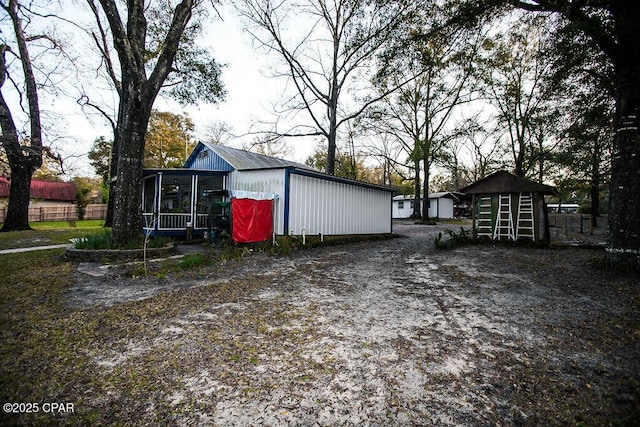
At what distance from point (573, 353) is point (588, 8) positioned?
684 cm

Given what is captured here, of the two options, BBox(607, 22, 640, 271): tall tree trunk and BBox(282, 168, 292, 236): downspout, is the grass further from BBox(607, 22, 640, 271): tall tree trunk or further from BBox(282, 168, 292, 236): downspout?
BBox(607, 22, 640, 271): tall tree trunk

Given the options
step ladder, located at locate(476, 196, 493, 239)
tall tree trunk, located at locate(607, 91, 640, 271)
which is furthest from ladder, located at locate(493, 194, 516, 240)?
tall tree trunk, located at locate(607, 91, 640, 271)

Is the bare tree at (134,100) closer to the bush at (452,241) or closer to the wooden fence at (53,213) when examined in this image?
the bush at (452,241)

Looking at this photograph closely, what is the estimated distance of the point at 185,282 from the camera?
5.17 metres

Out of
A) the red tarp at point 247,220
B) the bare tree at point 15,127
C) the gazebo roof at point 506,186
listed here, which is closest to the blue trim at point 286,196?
the red tarp at point 247,220

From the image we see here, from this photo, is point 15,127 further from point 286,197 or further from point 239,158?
point 286,197

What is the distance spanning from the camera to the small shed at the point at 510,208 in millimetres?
9709

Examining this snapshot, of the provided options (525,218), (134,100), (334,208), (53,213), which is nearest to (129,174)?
(134,100)

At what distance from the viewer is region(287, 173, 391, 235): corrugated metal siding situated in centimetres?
1008

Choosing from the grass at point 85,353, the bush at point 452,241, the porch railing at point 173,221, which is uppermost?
the porch railing at point 173,221

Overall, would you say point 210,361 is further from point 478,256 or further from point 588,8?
point 588,8

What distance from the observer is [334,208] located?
1145 cm

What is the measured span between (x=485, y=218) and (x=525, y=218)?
1.29m

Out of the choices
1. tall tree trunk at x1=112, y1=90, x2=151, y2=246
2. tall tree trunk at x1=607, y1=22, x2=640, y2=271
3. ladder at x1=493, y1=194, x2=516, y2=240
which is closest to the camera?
tall tree trunk at x1=607, y1=22, x2=640, y2=271
